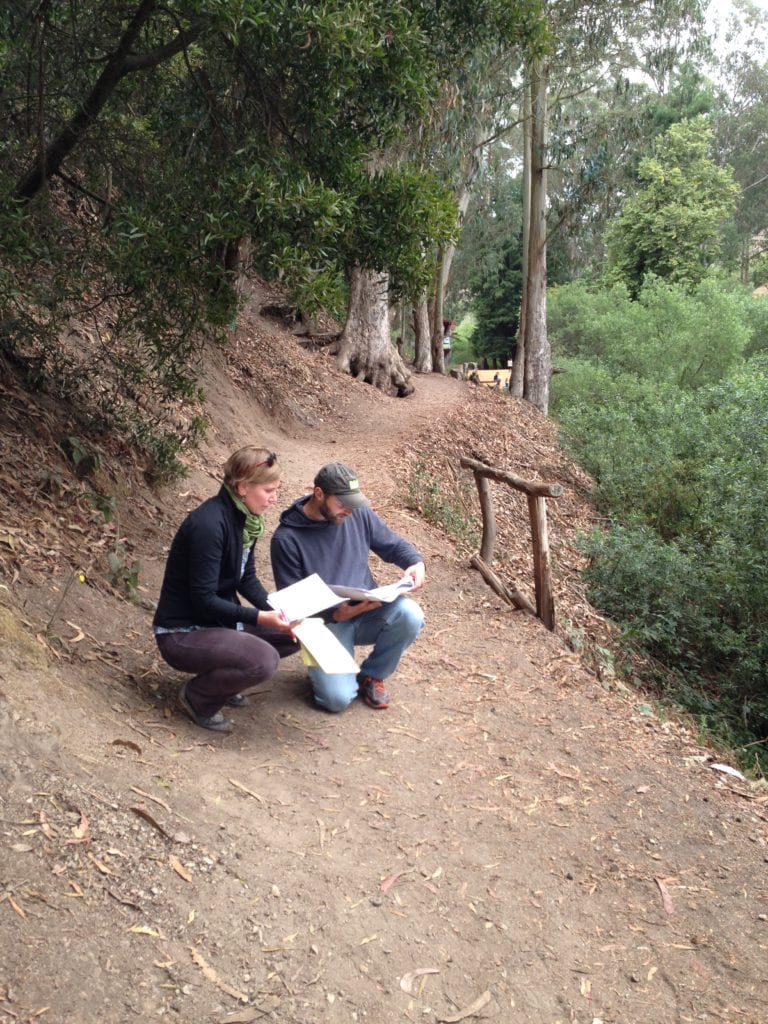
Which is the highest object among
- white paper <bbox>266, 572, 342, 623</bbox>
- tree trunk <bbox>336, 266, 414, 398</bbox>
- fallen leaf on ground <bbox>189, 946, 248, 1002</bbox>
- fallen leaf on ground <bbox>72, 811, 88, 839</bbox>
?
tree trunk <bbox>336, 266, 414, 398</bbox>

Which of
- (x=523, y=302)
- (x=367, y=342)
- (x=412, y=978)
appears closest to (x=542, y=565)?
(x=412, y=978)

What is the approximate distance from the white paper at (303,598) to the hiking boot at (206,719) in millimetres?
655

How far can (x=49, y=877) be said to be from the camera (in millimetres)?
2703

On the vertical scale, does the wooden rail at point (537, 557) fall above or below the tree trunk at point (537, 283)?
below

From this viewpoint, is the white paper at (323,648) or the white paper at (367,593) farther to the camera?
the white paper at (367,593)

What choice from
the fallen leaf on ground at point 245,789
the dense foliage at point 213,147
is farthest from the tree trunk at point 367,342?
the fallen leaf on ground at point 245,789

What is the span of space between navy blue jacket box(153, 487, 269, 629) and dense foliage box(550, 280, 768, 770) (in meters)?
5.30

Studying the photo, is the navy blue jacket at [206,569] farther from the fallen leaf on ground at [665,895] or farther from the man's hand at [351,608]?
the fallen leaf on ground at [665,895]

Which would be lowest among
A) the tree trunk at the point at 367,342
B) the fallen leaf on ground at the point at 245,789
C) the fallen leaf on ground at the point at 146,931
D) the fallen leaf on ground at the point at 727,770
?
the fallen leaf on ground at the point at 727,770

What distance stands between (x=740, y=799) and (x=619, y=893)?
1.56 m

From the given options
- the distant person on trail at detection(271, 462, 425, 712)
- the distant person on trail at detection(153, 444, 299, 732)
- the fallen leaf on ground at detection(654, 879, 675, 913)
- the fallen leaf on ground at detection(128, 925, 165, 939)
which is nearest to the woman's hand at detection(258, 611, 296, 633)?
the distant person on trail at detection(153, 444, 299, 732)

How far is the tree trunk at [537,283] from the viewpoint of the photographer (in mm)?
20312

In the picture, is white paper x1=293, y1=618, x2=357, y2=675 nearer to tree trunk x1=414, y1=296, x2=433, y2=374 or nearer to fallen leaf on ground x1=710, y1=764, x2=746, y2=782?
fallen leaf on ground x1=710, y1=764, x2=746, y2=782

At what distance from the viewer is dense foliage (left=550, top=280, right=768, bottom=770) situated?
9.02 metres
